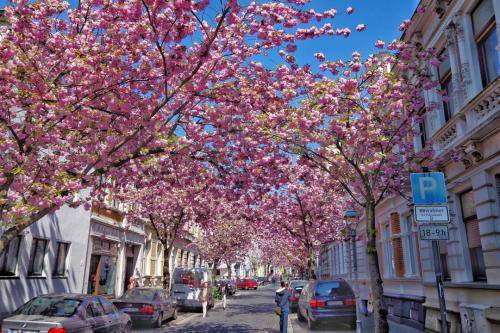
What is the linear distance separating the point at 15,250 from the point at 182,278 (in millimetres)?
10924

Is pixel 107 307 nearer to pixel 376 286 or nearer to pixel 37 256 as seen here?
pixel 376 286

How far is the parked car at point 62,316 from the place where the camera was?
861cm

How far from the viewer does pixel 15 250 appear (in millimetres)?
16750

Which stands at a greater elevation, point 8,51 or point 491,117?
point 8,51

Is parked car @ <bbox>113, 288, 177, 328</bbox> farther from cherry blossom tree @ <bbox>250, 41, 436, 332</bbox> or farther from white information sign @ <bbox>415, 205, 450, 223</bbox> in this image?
white information sign @ <bbox>415, 205, 450, 223</bbox>

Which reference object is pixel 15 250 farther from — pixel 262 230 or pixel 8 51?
pixel 262 230

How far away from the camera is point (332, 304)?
49.4ft

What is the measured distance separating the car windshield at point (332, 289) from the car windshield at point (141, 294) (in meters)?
6.15

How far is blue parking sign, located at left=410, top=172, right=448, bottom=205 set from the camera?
738 cm

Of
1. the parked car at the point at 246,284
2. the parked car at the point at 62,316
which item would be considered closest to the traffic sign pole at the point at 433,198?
the parked car at the point at 62,316

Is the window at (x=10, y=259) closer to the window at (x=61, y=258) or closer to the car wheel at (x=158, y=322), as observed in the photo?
the window at (x=61, y=258)

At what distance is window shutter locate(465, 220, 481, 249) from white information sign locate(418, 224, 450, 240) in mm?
5760

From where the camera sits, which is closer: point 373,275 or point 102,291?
point 373,275

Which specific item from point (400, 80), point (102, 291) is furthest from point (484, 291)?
point (102, 291)
